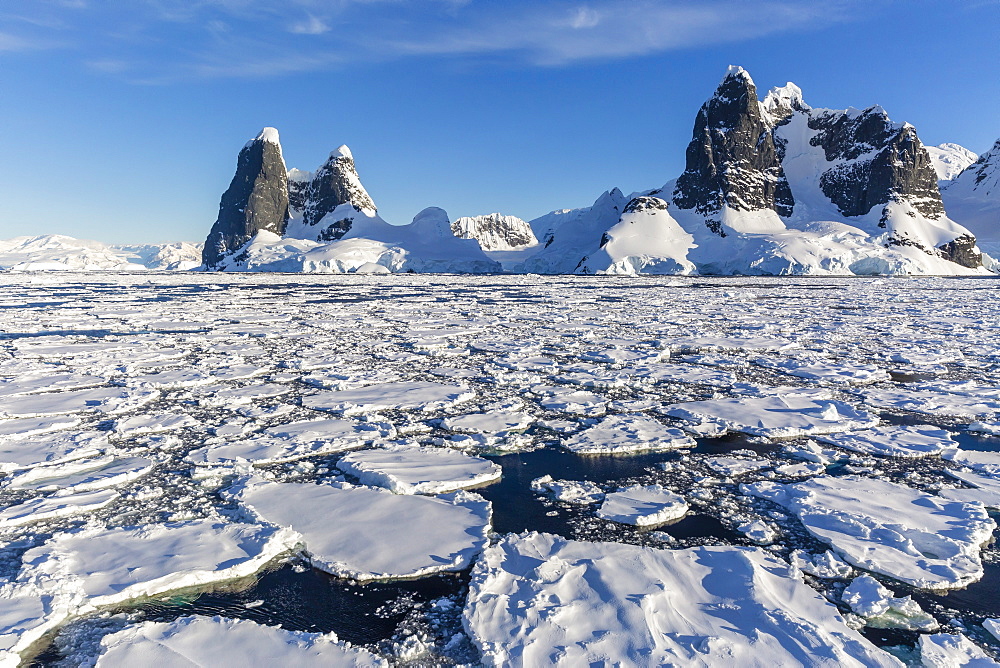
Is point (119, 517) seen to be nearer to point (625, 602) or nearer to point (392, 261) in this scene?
point (625, 602)

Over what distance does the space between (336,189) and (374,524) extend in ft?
416

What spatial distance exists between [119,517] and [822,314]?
1994 cm

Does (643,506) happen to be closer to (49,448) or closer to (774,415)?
(774,415)

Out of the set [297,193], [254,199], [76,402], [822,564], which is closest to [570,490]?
[822,564]

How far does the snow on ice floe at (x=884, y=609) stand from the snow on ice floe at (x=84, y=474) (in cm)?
520

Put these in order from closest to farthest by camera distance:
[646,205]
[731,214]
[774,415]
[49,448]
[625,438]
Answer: [49,448]
[625,438]
[774,415]
[646,205]
[731,214]

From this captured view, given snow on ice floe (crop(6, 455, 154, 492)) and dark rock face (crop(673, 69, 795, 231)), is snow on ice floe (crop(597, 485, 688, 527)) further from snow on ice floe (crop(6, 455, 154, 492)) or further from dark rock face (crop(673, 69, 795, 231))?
dark rock face (crop(673, 69, 795, 231))

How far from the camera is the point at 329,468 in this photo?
4949 millimetres

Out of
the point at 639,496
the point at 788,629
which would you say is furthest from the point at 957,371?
the point at 788,629

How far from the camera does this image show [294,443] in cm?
548

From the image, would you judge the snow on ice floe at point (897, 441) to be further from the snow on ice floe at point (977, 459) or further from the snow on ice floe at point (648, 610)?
the snow on ice floe at point (648, 610)

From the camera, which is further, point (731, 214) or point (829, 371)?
point (731, 214)

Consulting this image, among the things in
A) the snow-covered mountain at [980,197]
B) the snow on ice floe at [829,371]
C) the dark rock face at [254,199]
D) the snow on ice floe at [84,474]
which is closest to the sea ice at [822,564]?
the snow on ice floe at [84,474]

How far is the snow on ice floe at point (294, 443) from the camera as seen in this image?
5051 millimetres
